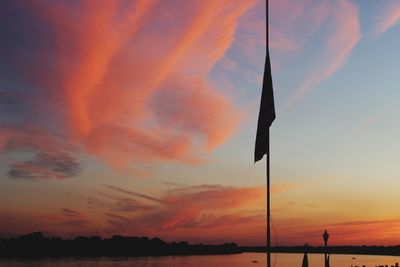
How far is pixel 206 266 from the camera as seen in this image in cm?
18938

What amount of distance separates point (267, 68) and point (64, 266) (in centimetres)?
18394

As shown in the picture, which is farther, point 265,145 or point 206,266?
point 206,266

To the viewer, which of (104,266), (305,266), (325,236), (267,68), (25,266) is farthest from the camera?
(104,266)

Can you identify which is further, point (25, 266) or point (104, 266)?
point (104, 266)

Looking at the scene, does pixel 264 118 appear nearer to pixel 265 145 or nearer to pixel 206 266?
pixel 265 145

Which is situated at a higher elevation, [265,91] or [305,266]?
[265,91]

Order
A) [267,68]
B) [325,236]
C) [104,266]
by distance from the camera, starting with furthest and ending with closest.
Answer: [104,266]
[325,236]
[267,68]

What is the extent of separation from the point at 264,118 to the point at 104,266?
17919cm

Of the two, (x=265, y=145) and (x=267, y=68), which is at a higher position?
(x=267, y=68)

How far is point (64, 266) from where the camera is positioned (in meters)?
182

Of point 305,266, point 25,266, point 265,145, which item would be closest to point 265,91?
point 265,145

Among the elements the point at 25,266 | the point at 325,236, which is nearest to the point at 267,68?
the point at 325,236

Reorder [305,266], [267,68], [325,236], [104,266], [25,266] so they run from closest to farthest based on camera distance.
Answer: [267,68] < [325,236] < [305,266] < [25,266] < [104,266]

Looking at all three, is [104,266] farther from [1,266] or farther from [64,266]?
[1,266]
